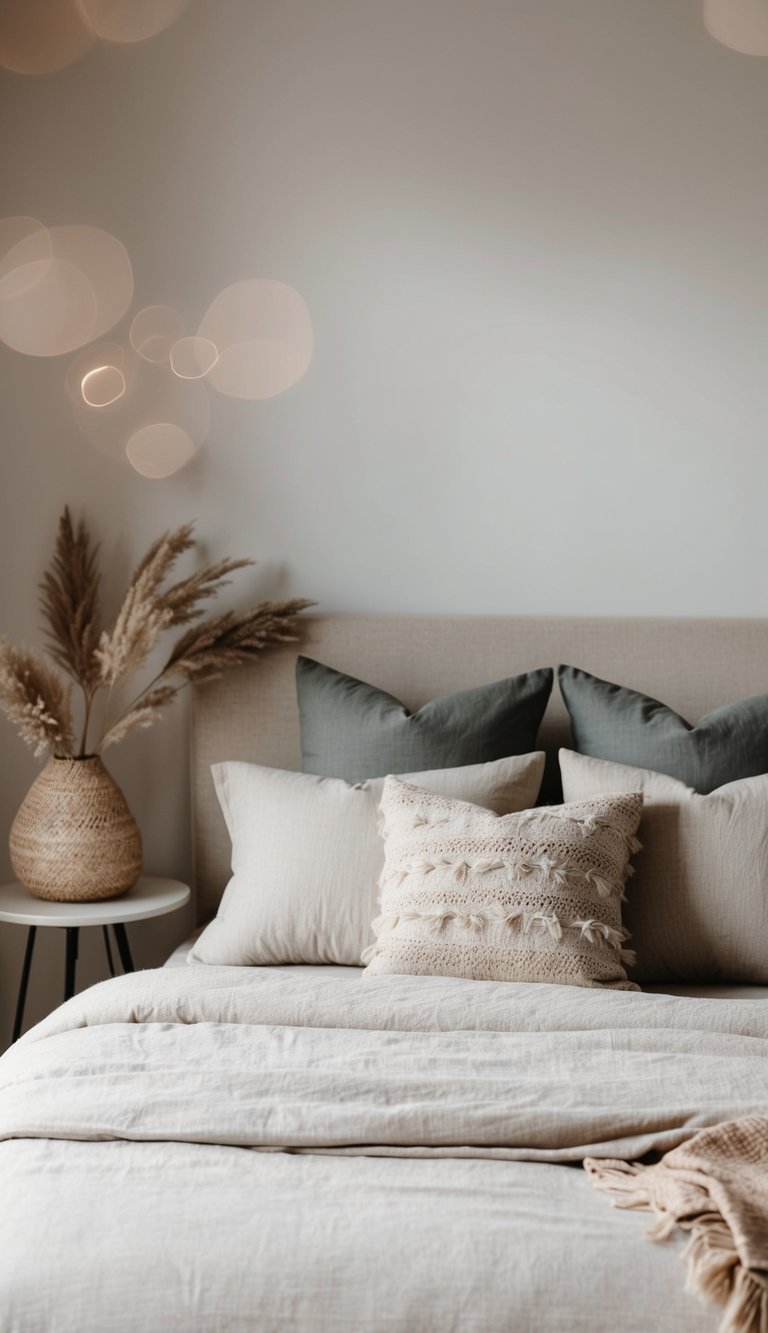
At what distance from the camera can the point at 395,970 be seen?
2.15 metres

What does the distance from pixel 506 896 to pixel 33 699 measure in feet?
3.76

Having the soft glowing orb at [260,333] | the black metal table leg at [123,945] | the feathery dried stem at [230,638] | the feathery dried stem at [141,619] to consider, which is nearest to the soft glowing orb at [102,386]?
the soft glowing orb at [260,333]

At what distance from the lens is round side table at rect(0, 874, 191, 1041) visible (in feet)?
8.60

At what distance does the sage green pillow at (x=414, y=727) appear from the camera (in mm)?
2693

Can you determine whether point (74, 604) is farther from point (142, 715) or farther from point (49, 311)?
point (49, 311)

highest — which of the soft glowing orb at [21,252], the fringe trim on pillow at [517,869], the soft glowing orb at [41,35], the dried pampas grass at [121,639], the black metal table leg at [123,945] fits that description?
the soft glowing orb at [41,35]

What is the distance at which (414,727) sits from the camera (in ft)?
8.89

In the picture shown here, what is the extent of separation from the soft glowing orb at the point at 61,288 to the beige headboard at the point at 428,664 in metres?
0.91

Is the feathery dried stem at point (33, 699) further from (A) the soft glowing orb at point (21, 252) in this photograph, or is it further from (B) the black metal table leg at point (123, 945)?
(A) the soft glowing orb at point (21, 252)

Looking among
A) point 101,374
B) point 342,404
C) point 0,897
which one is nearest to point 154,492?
point 101,374

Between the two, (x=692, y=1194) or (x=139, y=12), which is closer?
(x=692, y=1194)

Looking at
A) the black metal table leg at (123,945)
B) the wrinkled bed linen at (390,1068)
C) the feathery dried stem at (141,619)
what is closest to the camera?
the wrinkled bed linen at (390,1068)

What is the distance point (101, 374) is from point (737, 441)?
61.1 inches

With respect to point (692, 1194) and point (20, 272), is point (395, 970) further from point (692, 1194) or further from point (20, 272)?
point (20, 272)
